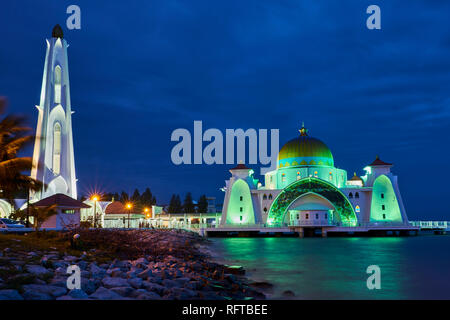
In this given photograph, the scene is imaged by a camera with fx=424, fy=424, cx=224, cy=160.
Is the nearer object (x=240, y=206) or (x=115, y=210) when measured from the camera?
(x=240, y=206)

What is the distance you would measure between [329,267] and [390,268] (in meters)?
3.26

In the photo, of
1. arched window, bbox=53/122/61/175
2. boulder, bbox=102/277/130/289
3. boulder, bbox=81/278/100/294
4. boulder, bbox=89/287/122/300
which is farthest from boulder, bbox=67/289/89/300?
arched window, bbox=53/122/61/175

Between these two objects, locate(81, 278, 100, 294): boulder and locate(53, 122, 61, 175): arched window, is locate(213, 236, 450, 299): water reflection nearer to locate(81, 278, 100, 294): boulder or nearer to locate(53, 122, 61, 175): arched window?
locate(81, 278, 100, 294): boulder

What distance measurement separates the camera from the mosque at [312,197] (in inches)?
2202

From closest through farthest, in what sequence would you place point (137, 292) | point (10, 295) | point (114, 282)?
point (10, 295) → point (137, 292) → point (114, 282)

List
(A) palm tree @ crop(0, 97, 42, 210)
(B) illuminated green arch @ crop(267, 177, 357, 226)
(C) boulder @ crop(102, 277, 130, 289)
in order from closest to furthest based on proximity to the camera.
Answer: (C) boulder @ crop(102, 277, 130, 289)
(A) palm tree @ crop(0, 97, 42, 210)
(B) illuminated green arch @ crop(267, 177, 357, 226)

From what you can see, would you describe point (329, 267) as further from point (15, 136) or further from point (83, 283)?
point (15, 136)

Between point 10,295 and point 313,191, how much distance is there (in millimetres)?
52392

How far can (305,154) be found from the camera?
61.2 metres

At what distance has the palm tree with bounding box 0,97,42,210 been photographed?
54.7 feet

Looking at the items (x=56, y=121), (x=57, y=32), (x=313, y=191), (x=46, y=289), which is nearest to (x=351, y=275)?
(x=46, y=289)

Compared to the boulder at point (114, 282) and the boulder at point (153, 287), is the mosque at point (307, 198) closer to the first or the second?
the boulder at point (114, 282)

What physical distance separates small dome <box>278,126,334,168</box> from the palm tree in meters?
47.7

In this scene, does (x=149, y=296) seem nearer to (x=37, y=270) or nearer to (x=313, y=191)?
(x=37, y=270)
